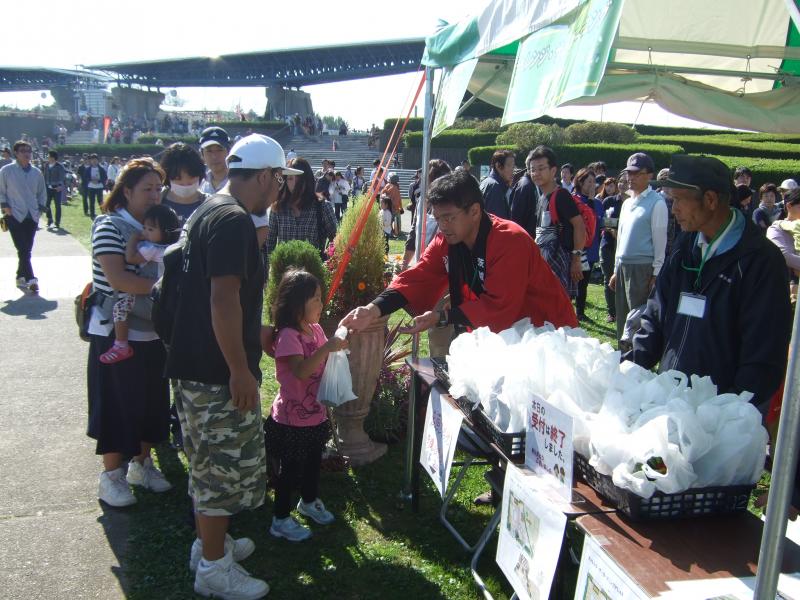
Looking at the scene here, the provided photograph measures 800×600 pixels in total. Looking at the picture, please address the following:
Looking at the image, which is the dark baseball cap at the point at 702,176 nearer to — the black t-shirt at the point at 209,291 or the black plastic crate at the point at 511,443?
the black plastic crate at the point at 511,443

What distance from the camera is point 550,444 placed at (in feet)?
7.44

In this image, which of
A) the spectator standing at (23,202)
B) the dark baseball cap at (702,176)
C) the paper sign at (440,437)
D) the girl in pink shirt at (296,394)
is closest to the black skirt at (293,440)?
the girl in pink shirt at (296,394)

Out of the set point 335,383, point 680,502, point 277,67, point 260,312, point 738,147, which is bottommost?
point 335,383

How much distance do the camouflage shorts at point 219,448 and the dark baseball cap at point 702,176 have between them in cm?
209

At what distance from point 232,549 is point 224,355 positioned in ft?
3.90

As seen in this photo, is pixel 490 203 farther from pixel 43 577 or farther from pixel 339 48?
pixel 339 48

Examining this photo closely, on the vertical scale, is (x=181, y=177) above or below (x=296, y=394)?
above

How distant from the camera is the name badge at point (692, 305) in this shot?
2814 millimetres

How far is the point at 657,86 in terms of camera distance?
15.3ft

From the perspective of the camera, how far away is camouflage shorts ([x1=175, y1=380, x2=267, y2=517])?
290cm

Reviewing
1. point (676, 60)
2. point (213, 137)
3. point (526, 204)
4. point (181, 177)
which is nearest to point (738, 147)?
point (526, 204)

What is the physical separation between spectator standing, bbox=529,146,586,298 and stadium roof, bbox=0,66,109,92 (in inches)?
3292

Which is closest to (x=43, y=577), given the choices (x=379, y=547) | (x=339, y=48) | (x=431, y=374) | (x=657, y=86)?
(x=379, y=547)

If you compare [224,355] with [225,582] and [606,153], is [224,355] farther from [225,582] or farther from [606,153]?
[606,153]
